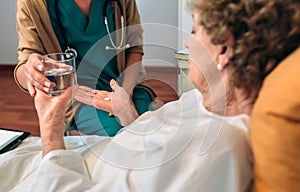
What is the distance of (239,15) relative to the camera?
615 mm

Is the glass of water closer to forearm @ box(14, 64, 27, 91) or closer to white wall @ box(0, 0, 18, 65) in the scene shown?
forearm @ box(14, 64, 27, 91)

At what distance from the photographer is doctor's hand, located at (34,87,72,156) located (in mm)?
939

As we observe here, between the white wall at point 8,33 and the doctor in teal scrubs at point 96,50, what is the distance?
2182mm

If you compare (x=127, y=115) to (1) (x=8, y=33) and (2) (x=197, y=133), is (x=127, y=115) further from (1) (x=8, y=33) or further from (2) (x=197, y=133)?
(1) (x=8, y=33)

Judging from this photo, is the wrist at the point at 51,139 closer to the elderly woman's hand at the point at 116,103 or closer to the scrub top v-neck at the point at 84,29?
A: the elderly woman's hand at the point at 116,103

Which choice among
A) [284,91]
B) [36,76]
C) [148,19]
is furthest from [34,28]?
[148,19]

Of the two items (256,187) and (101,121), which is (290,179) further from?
(101,121)

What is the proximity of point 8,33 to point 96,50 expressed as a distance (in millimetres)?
2296

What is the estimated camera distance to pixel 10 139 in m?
1.14

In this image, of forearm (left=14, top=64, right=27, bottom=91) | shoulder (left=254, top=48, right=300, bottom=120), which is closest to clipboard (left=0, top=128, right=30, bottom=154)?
forearm (left=14, top=64, right=27, bottom=91)

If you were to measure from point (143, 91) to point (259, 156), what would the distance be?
963 mm

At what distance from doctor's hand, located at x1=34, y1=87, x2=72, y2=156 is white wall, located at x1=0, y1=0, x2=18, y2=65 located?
2.69 meters

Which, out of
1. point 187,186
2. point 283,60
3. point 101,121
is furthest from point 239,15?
point 101,121

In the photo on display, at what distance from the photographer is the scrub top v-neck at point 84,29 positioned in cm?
141
